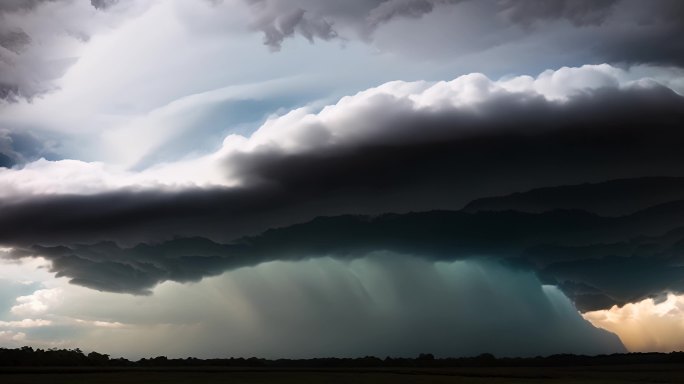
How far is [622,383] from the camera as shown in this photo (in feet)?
480

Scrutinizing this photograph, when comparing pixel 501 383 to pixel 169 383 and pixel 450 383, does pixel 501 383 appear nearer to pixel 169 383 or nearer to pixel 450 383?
pixel 450 383

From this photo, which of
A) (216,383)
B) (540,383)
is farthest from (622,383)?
(216,383)

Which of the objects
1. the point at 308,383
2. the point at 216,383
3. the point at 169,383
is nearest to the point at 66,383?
the point at 169,383

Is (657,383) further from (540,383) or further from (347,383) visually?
(347,383)

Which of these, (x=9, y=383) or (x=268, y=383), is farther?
(x=268, y=383)

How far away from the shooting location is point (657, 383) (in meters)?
146

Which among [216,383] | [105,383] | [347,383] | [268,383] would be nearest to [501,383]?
[347,383]

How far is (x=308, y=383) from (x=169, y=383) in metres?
30.3

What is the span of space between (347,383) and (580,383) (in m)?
53.4

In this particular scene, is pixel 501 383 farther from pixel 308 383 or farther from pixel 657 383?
pixel 308 383

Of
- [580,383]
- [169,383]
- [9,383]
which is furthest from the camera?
[580,383]

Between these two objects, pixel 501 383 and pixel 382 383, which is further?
pixel 501 383

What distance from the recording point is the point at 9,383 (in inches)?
4956

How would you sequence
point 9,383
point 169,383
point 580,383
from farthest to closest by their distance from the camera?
point 580,383 → point 169,383 → point 9,383
